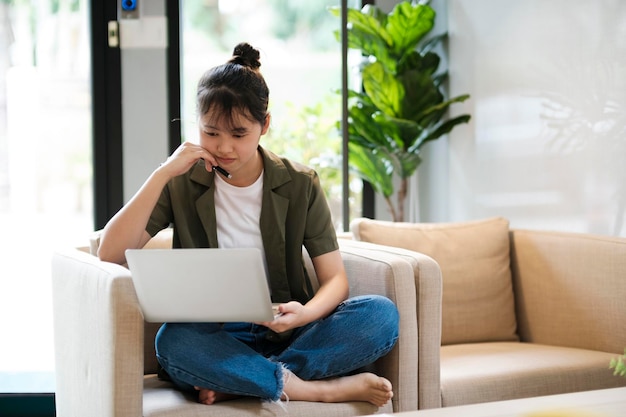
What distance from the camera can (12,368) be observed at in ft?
10.3

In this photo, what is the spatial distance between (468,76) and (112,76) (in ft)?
4.66

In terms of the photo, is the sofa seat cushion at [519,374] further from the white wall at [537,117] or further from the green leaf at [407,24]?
the green leaf at [407,24]

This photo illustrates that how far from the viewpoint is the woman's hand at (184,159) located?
190cm

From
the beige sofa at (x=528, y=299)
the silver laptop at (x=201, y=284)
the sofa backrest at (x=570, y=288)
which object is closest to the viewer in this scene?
the silver laptop at (x=201, y=284)

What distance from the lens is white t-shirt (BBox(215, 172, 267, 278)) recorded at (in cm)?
201

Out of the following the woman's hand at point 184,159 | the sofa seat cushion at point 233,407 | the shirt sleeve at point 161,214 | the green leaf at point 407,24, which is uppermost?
the green leaf at point 407,24

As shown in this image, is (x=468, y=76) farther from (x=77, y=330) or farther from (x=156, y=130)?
(x=77, y=330)

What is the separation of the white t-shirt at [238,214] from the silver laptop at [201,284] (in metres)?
0.35

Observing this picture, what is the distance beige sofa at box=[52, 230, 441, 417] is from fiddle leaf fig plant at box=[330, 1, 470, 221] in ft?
4.71

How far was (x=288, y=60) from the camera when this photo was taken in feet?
11.1

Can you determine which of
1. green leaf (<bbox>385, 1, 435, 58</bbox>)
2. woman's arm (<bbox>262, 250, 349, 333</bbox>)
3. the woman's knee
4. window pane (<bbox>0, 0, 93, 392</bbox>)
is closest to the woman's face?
woman's arm (<bbox>262, 250, 349, 333</bbox>)

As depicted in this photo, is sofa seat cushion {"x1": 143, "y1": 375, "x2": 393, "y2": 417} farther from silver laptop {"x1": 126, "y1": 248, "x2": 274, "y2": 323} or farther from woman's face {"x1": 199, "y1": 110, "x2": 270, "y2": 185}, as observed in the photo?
woman's face {"x1": 199, "y1": 110, "x2": 270, "y2": 185}

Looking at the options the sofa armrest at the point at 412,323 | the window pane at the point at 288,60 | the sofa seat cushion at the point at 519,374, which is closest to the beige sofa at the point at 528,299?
the sofa seat cushion at the point at 519,374

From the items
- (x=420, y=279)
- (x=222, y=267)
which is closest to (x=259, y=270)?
(x=222, y=267)
